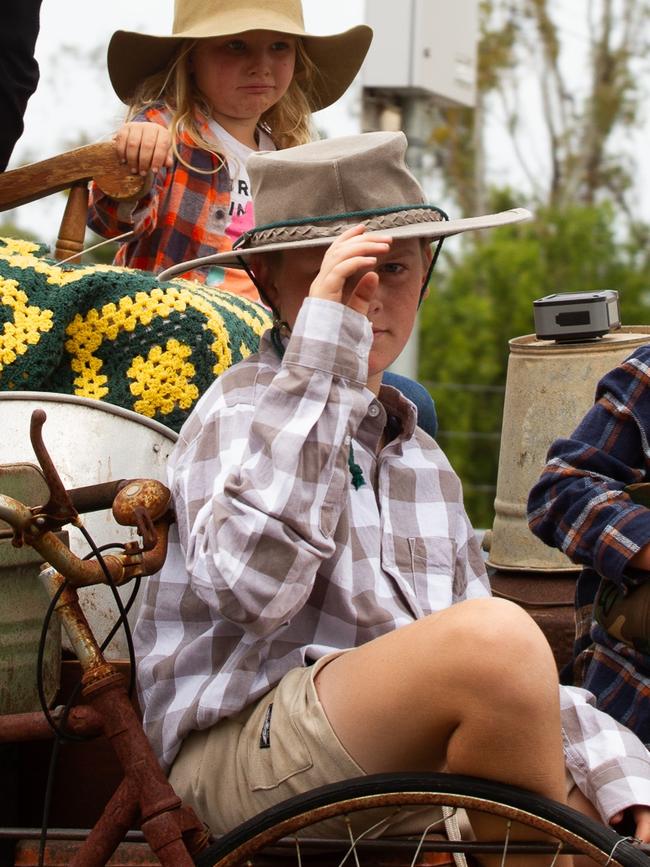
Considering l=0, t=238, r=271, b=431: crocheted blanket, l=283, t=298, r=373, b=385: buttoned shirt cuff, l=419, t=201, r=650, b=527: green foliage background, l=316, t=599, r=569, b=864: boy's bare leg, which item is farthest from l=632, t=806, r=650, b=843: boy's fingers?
l=419, t=201, r=650, b=527: green foliage background

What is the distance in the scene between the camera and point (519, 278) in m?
15.0

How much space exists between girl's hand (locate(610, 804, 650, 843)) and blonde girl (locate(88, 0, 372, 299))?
5.28 ft

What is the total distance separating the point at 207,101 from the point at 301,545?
76.2 inches

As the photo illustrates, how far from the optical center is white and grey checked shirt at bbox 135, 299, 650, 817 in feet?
5.87

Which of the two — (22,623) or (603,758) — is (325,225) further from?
(603,758)

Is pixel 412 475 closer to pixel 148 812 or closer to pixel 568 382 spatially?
pixel 148 812

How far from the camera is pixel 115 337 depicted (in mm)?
2479

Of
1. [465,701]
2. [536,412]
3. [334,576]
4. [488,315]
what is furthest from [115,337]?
[488,315]

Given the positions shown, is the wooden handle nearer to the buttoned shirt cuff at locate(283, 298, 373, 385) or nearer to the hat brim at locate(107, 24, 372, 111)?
the hat brim at locate(107, 24, 372, 111)

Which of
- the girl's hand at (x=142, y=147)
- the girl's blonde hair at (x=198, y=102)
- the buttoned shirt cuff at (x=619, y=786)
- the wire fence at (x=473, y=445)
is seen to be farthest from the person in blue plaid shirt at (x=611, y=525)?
the wire fence at (x=473, y=445)

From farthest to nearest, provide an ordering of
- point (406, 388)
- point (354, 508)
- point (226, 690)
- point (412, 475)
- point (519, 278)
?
point (519, 278), point (406, 388), point (412, 475), point (354, 508), point (226, 690)

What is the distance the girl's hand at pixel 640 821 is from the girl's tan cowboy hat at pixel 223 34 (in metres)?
1.98

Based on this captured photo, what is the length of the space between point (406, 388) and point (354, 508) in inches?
40.4

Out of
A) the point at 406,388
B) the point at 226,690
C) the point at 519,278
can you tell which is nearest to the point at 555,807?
the point at 226,690
